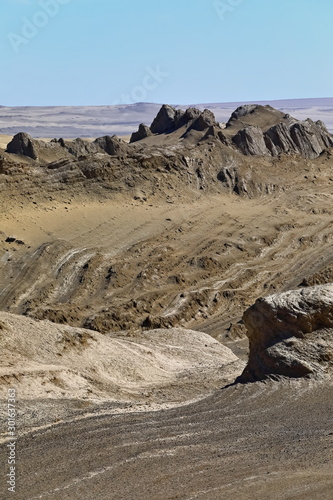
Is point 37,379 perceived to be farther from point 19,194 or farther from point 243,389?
point 19,194

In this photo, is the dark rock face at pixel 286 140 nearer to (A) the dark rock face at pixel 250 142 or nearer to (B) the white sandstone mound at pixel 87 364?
(A) the dark rock face at pixel 250 142

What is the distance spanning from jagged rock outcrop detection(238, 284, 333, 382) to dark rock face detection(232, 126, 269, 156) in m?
36.8

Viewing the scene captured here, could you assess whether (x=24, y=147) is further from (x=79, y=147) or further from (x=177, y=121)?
(x=177, y=121)

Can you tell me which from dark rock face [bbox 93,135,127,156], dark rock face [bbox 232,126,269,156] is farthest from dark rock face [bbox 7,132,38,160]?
dark rock face [bbox 232,126,269,156]

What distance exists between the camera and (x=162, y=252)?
1470 inches

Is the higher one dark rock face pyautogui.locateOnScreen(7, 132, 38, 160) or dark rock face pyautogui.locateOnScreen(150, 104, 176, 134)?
dark rock face pyautogui.locateOnScreen(150, 104, 176, 134)

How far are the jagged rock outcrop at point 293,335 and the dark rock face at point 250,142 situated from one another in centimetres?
3676

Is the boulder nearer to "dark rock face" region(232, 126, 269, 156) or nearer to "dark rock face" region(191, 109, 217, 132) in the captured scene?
"dark rock face" region(232, 126, 269, 156)

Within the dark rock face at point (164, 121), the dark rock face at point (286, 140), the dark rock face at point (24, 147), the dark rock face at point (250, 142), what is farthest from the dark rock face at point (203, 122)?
the dark rock face at point (24, 147)

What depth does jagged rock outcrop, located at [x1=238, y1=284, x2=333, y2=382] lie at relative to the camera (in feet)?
55.3

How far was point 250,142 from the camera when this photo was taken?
5444 cm

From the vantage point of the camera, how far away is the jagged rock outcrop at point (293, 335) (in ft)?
55.3

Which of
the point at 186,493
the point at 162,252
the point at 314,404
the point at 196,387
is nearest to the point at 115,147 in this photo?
the point at 162,252

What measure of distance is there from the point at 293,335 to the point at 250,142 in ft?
125
